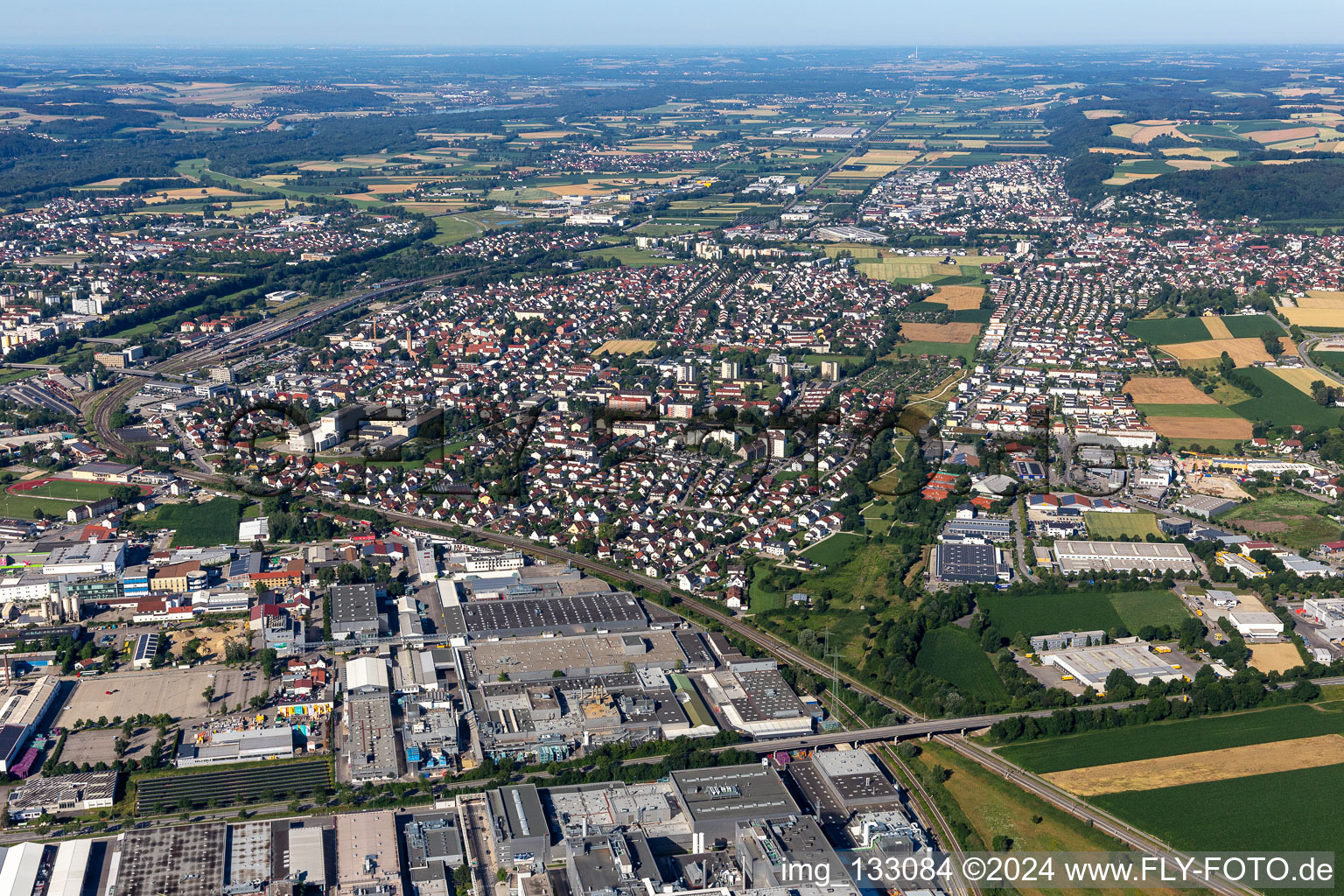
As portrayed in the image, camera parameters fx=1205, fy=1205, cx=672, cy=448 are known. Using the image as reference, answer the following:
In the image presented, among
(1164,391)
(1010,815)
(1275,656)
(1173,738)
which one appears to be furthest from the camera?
(1164,391)

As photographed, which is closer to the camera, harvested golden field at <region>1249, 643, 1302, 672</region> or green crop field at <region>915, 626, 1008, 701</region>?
green crop field at <region>915, 626, 1008, 701</region>

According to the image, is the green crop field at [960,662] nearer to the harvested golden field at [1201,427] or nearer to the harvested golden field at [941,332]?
the harvested golden field at [1201,427]

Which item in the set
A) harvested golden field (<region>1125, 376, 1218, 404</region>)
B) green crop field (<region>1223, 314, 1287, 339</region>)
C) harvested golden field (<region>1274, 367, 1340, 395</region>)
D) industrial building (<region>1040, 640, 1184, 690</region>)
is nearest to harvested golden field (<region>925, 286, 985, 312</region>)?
green crop field (<region>1223, 314, 1287, 339</region>)

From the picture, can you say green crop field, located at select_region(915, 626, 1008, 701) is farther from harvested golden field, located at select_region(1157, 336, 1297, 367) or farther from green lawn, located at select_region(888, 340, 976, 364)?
harvested golden field, located at select_region(1157, 336, 1297, 367)

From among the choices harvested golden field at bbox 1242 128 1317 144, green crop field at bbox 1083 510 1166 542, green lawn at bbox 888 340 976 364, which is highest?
harvested golden field at bbox 1242 128 1317 144

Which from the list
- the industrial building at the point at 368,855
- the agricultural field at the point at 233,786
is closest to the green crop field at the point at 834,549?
the agricultural field at the point at 233,786

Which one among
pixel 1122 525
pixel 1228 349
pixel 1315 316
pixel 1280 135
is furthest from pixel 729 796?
pixel 1280 135

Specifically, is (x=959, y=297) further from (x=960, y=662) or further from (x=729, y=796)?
(x=729, y=796)
